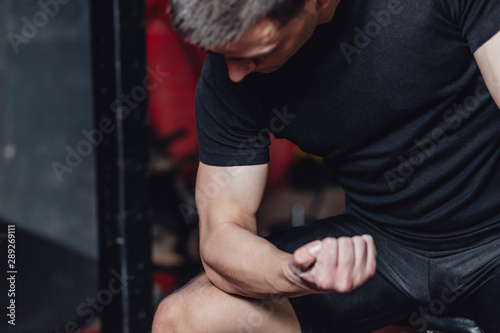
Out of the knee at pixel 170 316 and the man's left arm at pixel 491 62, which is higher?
the man's left arm at pixel 491 62

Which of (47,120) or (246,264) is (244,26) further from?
(47,120)

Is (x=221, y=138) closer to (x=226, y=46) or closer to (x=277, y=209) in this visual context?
(x=226, y=46)

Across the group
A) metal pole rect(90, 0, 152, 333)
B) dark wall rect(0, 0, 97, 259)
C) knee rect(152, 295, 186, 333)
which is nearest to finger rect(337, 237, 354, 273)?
knee rect(152, 295, 186, 333)

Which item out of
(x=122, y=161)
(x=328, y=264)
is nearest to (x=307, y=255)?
(x=328, y=264)

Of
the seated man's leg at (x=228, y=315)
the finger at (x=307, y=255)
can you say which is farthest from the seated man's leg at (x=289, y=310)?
the finger at (x=307, y=255)

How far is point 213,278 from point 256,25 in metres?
0.51

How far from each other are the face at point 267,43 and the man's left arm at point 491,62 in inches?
10.6

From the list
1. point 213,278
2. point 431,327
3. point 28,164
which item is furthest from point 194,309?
point 28,164

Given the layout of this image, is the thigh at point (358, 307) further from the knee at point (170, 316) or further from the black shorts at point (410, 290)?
the knee at point (170, 316)

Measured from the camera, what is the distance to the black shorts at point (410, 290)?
3.51 feet

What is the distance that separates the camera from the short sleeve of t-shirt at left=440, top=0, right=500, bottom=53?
0.87 meters

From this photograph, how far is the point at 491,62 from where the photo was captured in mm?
881

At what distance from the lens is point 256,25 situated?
0.85 meters

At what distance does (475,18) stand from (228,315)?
26.3 inches
